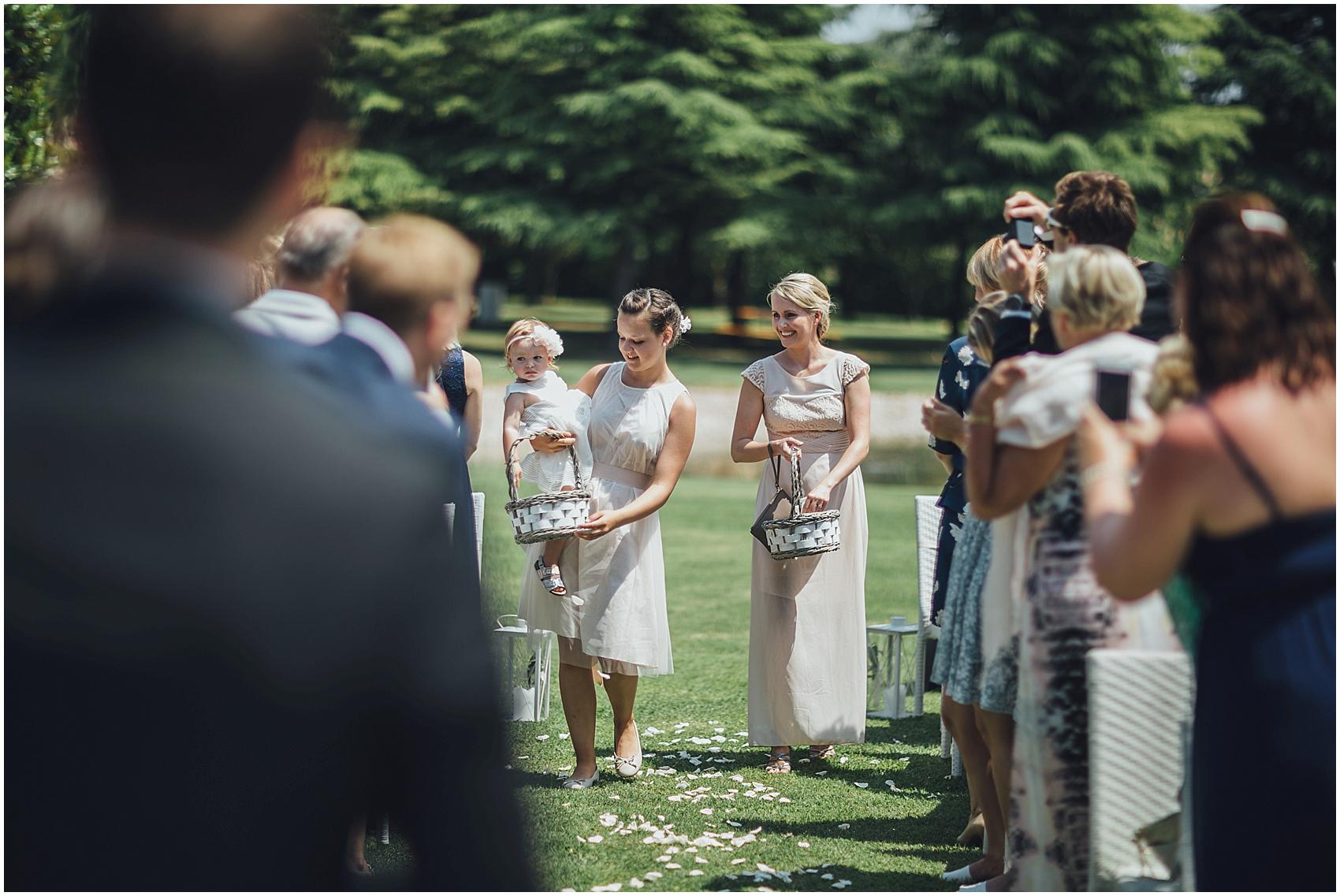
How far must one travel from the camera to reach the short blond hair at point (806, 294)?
260 inches

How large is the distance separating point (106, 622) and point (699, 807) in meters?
5.03

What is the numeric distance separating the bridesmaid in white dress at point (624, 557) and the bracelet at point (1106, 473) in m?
3.30

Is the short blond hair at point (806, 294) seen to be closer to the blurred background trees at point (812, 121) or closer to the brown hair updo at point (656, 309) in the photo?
the brown hair updo at point (656, 309)

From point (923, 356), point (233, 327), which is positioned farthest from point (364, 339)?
point (923, 356)

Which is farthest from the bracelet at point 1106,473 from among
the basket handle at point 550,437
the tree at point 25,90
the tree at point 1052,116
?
the tree at point 1052,116

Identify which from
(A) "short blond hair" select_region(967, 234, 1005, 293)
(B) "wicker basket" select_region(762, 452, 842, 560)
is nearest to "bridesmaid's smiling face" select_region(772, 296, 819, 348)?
(B) "wicker basket" select_region(762, 452, 842, 560)

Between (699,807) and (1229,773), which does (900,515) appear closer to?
(699,807)

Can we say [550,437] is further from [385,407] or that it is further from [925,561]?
[385,407]

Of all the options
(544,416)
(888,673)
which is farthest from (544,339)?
(888,673)

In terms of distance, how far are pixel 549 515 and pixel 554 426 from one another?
0.62m

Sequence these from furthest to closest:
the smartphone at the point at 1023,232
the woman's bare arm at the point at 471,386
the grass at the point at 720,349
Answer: the grass at the point at 720,349, the woman's bare arm at the point at 471,386, the smartphone at the point at 1023,232

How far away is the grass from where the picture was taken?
1490 inches

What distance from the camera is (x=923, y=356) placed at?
4594 cm

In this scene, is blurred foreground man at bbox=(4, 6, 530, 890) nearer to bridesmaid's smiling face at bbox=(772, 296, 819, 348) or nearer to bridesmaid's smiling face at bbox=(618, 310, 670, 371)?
bridesmaid's smiling face at bbox=(618, 310, 670, 371)
